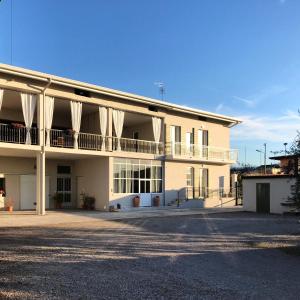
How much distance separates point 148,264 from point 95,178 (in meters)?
17.3

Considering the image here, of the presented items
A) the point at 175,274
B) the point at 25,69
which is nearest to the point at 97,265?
the point at 175,274

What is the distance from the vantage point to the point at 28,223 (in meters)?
17.4

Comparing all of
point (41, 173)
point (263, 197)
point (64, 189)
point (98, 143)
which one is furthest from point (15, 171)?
point (263, 197)

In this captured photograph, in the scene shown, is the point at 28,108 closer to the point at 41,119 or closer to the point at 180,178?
the point at 41,119

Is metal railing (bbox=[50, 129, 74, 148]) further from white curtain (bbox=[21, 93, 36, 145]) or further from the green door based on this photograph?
the green door

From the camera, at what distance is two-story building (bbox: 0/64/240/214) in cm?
2164

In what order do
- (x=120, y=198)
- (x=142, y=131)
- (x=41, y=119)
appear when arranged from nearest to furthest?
1. (x=41, y=119)
2. (x=120, y=198)
3. (x=142, y=131)

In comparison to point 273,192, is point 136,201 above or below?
below

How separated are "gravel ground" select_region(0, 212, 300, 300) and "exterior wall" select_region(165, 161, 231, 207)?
13.3 meters

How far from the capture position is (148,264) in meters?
8.81

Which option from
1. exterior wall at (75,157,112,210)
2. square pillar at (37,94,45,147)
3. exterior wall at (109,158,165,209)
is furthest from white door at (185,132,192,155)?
square pillar at (37,94,45,147)

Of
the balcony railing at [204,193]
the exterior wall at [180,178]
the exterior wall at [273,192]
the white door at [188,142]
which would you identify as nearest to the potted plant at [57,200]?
the exterior wall at [180,178]

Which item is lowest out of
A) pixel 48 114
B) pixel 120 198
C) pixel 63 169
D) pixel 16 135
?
pixel 120 198

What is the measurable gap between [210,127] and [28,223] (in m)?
18.9
